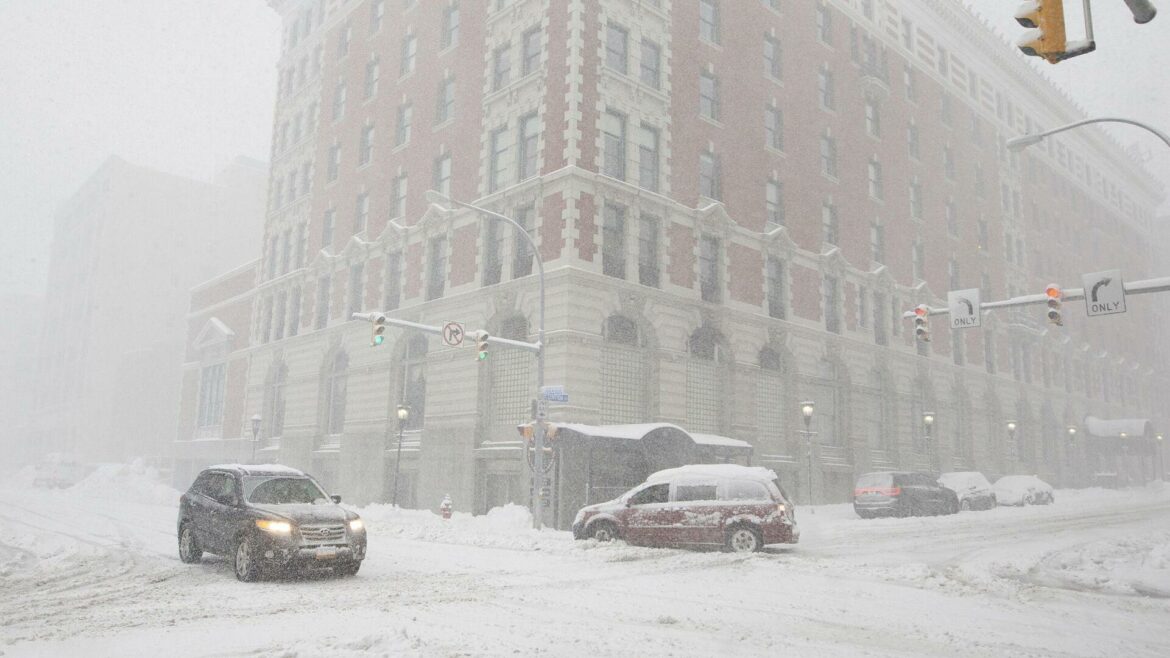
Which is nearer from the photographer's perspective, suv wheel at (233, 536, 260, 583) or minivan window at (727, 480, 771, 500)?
suv wheel at (233, 536, 260, 583)

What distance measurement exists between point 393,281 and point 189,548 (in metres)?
22.3

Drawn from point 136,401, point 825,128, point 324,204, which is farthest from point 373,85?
point 136,401

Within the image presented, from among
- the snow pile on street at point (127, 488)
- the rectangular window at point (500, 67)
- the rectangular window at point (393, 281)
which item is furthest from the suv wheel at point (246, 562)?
the snow pile on street at point (127, 488)

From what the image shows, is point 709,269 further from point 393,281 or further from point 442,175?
point 393,281

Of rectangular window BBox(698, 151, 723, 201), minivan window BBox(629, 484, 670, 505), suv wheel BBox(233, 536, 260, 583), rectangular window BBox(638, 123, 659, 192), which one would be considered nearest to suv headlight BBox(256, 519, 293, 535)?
suv wheel BBox(233, 536, 260, 583)

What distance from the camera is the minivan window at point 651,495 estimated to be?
17.8m

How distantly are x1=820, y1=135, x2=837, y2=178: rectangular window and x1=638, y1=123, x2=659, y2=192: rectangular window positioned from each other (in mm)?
12554

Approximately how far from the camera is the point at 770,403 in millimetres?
33906

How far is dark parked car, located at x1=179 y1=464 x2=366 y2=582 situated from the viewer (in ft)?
40.7

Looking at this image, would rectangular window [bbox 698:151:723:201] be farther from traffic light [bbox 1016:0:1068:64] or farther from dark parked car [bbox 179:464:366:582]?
traffic light [bbox 1016:0:1068:64]

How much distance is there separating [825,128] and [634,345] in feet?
60.8

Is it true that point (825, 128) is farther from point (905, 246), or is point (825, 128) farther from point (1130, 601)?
point (1130, 601)

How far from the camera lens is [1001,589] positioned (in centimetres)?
1216

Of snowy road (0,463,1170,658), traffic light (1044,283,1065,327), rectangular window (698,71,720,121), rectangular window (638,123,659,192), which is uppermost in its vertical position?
rectangular window (698,71,720,121)
